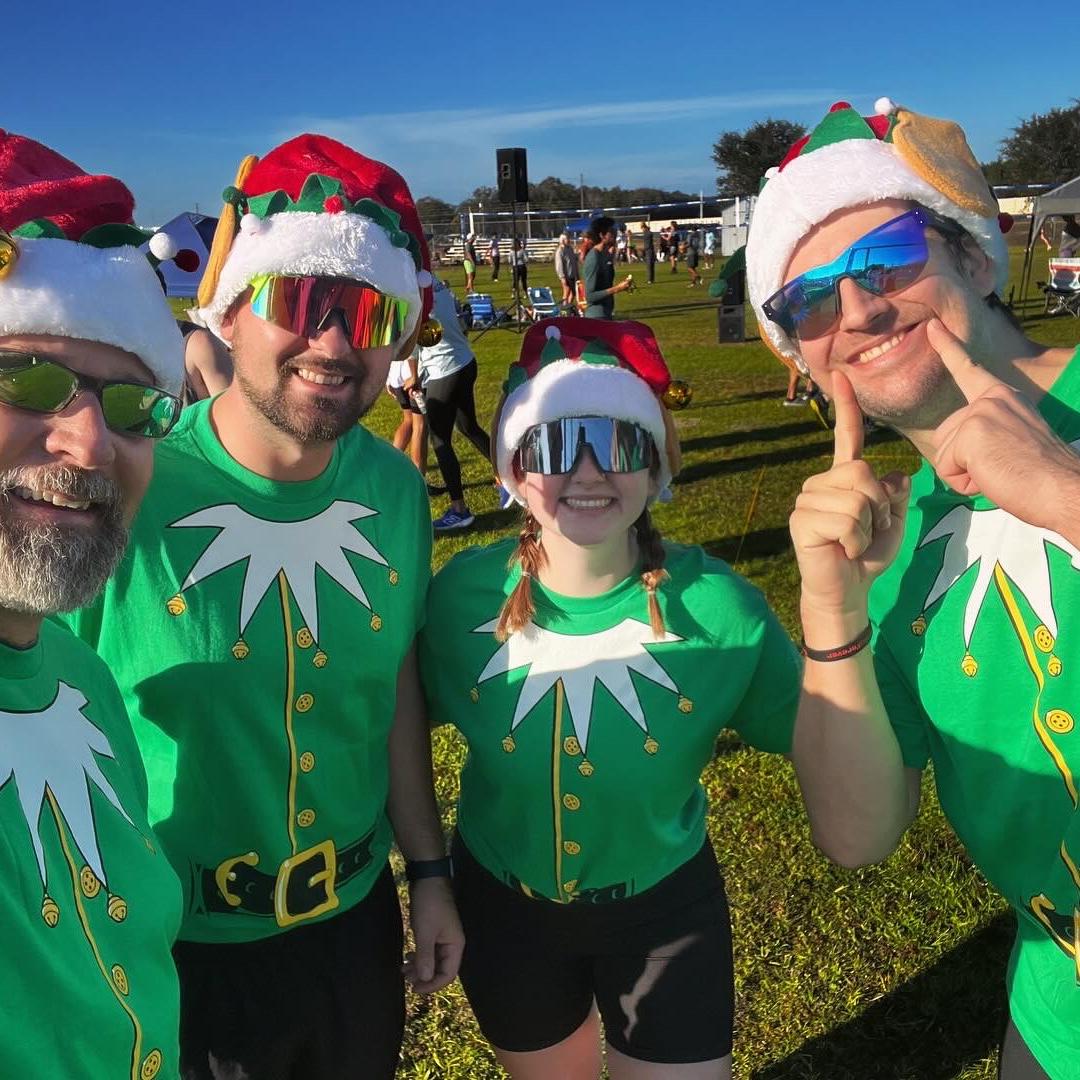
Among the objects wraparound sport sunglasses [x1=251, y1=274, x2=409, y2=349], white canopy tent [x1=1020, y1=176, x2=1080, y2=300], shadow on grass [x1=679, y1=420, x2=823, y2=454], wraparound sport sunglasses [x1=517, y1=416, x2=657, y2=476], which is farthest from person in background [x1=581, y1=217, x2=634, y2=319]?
wraparound sport sunglasses [x1=251, y1=274, x2=409, y2=349]

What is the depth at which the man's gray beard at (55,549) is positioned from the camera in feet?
4.46

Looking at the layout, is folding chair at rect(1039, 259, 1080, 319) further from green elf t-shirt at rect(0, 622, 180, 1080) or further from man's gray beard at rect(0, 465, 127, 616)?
green elf t-shirt at rect(0, 622, 180, 1080)

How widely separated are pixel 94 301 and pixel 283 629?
76cm

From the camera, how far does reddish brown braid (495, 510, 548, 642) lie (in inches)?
82.0

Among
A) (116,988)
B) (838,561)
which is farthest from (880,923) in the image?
(116,988)

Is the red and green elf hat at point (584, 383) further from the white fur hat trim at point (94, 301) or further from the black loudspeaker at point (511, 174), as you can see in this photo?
the black loudspeaker at point (511, 174)

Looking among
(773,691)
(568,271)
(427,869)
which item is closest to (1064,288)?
(568,271)

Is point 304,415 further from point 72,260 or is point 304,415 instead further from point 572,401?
point 572,401

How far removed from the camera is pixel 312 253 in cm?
196

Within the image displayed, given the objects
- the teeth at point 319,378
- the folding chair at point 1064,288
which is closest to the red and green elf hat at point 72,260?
the teeth at point 319,378

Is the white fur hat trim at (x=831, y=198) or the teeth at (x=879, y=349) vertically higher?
the white fur hat trim at (x=831, y=198)

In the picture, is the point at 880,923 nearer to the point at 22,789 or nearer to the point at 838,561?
the point at 838,561

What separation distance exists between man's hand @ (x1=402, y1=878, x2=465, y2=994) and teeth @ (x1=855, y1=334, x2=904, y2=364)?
5.32ft

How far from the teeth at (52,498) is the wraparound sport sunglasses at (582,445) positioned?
40.6 inches
